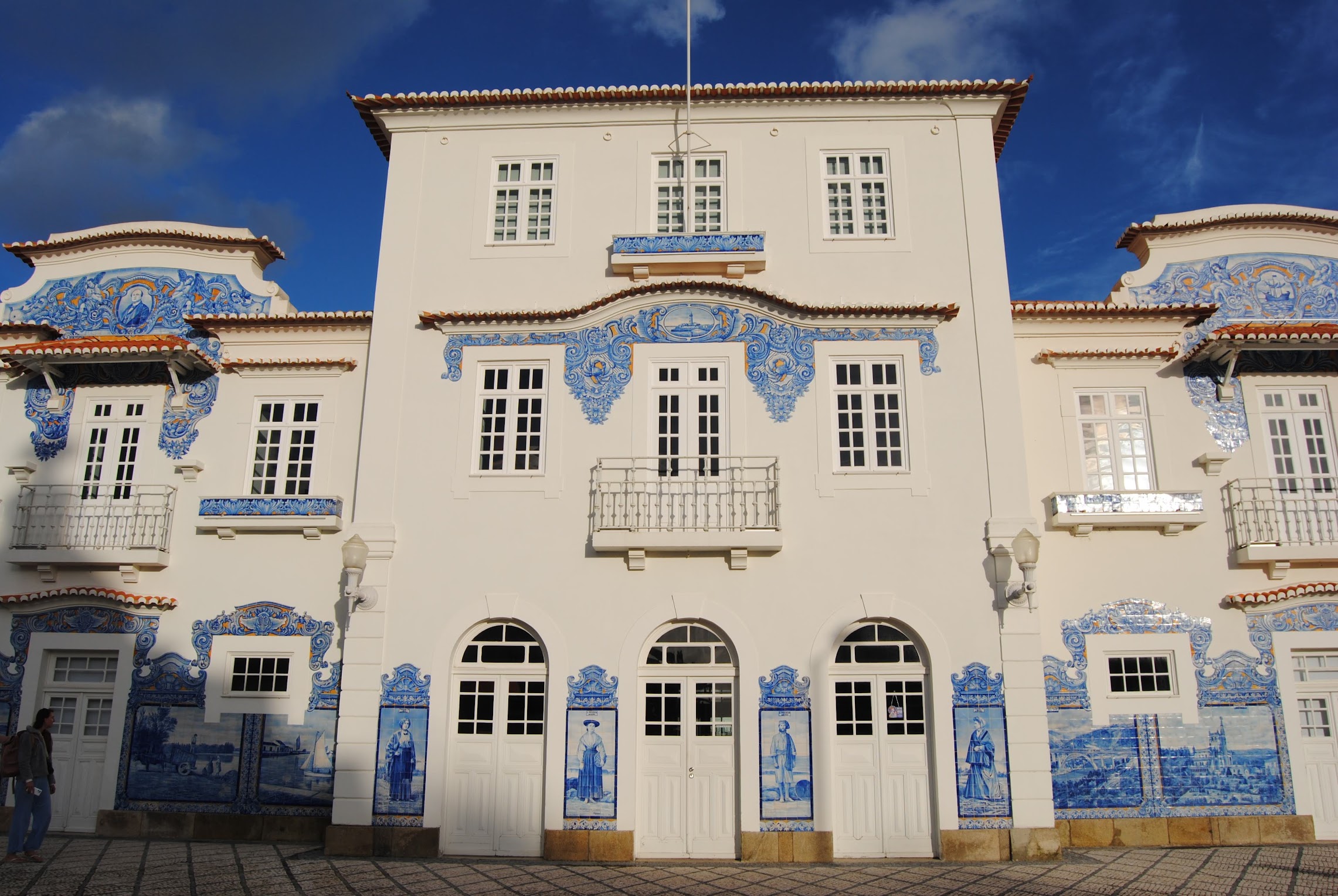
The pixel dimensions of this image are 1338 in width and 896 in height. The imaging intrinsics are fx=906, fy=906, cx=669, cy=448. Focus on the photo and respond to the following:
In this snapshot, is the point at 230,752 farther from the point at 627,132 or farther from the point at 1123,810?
the point at 1123,810

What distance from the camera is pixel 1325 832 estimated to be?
1087 cm

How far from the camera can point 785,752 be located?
418 inches

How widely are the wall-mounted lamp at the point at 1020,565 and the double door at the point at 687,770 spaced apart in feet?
11.4

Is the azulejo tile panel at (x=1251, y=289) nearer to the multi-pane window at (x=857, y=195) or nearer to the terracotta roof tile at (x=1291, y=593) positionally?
the terracotta roof tile at (x=1291, y=593)

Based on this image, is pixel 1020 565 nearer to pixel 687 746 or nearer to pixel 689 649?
pixel 689 649

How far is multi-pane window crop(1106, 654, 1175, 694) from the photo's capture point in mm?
11211

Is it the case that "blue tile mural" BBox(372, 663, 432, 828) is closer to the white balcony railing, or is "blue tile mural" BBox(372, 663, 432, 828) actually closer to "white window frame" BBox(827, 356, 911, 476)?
"white window frame" BBox(827, 356, 911, 476)

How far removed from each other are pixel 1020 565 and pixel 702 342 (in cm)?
479

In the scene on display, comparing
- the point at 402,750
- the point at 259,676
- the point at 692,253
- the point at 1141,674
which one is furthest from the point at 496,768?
the point at 1141,674

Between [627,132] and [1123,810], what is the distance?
36.1ft

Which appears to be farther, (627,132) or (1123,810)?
(627,132)

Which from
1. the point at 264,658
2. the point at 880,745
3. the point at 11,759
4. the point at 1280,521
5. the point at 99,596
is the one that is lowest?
the point at 11,759

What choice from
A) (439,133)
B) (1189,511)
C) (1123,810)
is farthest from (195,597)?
(1189,511)

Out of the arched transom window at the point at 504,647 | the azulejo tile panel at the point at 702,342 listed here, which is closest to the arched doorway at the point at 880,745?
the azulejo tile panel at the point at 702,342
